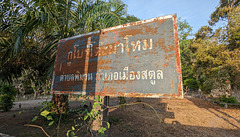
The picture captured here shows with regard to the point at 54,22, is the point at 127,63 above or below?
below

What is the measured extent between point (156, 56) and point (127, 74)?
472 mm

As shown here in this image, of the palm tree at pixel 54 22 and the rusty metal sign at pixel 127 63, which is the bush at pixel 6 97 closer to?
the palm tree at pixel 54 22

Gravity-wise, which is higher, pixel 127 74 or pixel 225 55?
pixel 225 55

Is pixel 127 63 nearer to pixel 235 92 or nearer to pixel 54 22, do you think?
pixel 54 22

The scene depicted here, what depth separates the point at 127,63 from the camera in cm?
171

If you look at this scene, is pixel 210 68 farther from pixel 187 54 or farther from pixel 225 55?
pixel 187 54

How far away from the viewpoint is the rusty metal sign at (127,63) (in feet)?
4.80

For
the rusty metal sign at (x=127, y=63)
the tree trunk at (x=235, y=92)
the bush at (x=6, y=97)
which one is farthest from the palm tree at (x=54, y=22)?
the tree trunk at (x=235, y=92)

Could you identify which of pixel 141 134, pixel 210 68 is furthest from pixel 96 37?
pixel 210 68

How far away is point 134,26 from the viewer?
182 centimetres

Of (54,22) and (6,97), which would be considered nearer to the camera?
(54,22)

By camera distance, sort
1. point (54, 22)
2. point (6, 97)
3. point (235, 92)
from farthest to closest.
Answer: point (235, 92) → point (6, 97) → point (54, 22)

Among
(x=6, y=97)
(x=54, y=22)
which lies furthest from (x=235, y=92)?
(x=6, y=97)

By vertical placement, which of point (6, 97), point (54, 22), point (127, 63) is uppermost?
point (54, 22)
